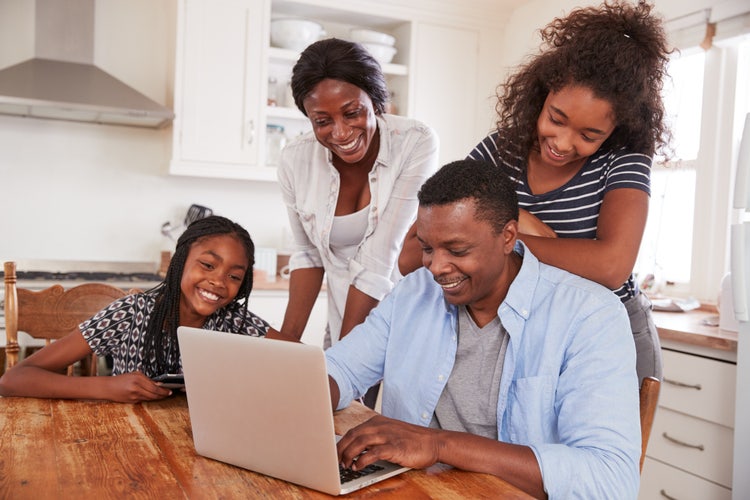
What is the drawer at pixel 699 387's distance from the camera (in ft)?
7.44

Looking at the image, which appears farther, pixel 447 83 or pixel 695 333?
pixel 447 83

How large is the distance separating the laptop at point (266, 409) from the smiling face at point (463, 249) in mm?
332

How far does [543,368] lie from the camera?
3.80 feet

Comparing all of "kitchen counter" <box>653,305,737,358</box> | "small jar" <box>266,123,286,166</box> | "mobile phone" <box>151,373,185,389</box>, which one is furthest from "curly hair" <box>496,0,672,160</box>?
"small jar" <box>266,123,286,166</box>

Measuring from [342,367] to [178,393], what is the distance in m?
0.36

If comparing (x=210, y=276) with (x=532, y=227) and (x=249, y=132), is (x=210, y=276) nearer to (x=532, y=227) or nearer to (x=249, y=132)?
(x=532, y=227)

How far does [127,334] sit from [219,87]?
2.33 metres

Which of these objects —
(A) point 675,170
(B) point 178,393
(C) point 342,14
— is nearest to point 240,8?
(C) point 342,14

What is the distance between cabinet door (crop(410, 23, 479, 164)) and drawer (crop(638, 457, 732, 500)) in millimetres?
2214

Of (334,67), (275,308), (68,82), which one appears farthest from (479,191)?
(68,82)

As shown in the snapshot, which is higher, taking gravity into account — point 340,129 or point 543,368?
point 340,129

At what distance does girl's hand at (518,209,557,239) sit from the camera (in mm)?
1343

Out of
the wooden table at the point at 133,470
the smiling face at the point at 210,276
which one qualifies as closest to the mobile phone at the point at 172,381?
the wooden table at the point at 133,470

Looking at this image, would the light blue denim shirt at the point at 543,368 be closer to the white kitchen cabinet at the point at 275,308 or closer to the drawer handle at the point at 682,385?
the drawer handle at the point at 682,385
